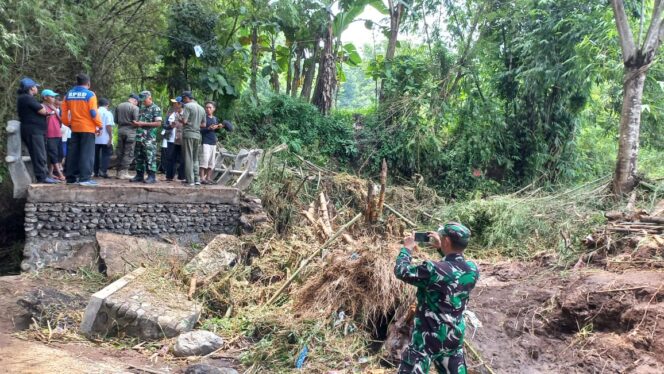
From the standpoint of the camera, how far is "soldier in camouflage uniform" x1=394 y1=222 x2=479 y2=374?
3797mm

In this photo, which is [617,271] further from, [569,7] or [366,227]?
[569,7]

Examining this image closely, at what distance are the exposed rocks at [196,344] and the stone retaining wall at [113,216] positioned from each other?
3.21m

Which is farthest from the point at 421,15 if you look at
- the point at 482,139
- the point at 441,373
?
the point at 441,373

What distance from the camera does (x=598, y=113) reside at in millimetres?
15016

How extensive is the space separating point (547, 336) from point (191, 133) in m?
6.35

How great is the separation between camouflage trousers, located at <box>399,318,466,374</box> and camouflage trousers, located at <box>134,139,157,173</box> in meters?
6.51

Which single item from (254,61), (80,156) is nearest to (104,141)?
(80,156)

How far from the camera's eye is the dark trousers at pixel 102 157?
31.1ft

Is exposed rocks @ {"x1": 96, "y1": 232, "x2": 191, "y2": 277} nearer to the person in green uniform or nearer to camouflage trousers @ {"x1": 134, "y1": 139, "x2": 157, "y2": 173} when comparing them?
camouflage trousers @ {"x1": 134, "y1": 139, "x2": 157, "y2": 173}

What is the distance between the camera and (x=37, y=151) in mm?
8078

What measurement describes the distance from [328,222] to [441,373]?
4.44 meters

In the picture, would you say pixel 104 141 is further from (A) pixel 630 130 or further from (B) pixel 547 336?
(A) pixel 630 130

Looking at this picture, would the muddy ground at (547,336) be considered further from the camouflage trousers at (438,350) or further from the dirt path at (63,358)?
the camouflage trousers at (438,350)

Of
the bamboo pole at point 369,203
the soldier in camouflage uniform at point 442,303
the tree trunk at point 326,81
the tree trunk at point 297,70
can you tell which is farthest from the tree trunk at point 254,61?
the soldier in camouflage uniform at point 442,303
